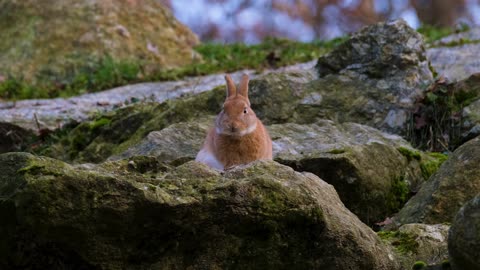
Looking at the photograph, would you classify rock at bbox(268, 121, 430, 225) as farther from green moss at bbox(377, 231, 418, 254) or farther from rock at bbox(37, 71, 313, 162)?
green moss at bbox(377, 231, 418, 254)

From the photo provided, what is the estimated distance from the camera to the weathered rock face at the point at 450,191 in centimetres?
620

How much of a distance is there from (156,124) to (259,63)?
196 inches

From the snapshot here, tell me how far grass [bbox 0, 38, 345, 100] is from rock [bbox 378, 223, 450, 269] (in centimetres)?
796

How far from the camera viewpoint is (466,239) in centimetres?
388

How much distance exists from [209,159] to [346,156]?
3.86ft

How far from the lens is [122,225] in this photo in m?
4.18

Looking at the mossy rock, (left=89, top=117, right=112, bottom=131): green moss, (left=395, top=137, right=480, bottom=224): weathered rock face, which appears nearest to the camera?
(left=395, top=137, right=480, bottom=224): weathered rock face

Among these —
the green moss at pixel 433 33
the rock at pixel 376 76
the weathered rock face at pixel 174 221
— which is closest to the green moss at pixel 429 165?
the rock at pixel 376 76

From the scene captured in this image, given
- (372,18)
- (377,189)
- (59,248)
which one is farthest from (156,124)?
(372,18)

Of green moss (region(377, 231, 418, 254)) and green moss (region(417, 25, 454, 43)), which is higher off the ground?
green moss (region(417, 25, 454, 43))

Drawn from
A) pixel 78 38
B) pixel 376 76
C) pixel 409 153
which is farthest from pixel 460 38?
pixel 78 38

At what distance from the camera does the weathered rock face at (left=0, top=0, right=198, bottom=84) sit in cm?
1395

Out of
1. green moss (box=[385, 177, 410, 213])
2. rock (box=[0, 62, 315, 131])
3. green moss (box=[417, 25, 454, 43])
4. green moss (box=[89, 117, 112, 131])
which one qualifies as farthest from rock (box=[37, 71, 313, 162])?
green moss (box=[417, 25, 454, 43])

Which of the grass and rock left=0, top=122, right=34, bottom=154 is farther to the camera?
the grass
